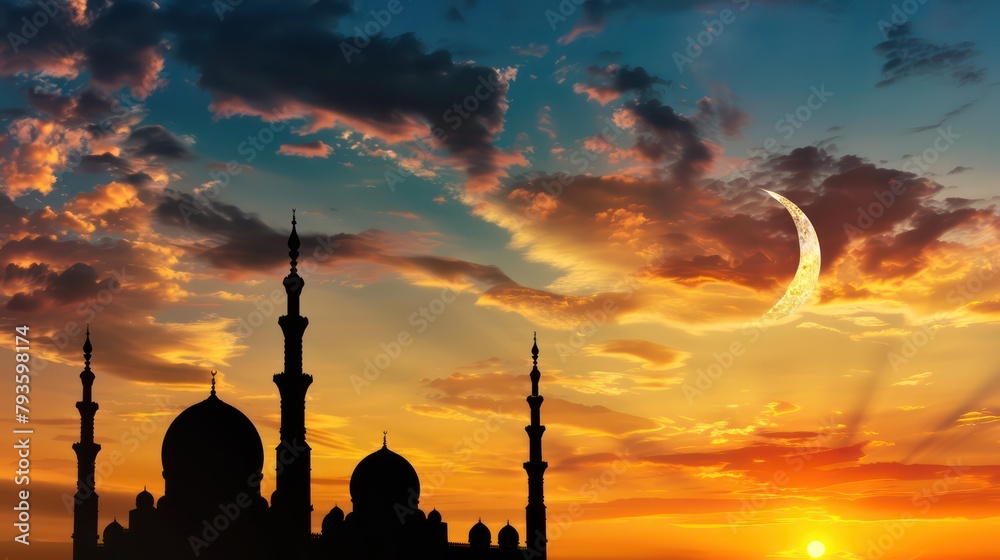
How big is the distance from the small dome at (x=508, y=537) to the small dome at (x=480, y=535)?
775 mm

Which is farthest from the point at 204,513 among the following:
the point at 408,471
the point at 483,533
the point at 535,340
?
the point at 535,340

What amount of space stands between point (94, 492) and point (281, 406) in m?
12.5

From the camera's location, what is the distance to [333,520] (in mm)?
54031

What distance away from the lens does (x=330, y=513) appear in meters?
54.6

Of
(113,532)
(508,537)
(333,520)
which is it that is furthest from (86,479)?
(508,537)

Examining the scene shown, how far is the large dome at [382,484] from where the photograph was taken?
53688 mm

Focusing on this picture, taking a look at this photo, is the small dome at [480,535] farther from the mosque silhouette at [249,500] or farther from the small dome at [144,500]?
the small dome at [144,500]

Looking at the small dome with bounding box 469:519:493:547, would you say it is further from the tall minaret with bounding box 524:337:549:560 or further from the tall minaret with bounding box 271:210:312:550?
the tall minaret with bounding box 271:210:312:550

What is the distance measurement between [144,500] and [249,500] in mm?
5568

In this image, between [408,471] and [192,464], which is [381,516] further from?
[192,464]

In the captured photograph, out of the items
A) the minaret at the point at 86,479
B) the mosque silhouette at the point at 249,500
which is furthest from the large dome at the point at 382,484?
the minaret at the point at 86,479

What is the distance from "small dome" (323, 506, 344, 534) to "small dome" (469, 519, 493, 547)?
7.20m

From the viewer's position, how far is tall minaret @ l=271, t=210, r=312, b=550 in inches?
1836

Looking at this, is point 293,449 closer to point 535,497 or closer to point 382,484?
point 382,484
